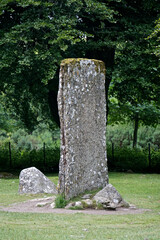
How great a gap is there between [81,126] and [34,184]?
3.05 metres

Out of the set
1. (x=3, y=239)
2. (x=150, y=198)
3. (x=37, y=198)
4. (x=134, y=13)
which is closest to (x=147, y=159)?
(x=134, y=13)

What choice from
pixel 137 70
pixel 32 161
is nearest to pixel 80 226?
pixel 137 70

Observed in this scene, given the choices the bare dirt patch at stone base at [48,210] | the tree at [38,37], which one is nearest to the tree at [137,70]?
the tree at [38,37]

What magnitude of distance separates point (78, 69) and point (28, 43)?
830 cm

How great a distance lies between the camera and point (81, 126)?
35.1ft

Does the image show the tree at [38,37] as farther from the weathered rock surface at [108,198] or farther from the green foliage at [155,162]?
the weathered rock surface at [108,198]

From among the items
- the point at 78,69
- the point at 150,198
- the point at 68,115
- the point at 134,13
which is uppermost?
the point at 134,13

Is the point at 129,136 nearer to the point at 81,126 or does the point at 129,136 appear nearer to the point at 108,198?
the point at 81,126

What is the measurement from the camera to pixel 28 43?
1859 centimetres

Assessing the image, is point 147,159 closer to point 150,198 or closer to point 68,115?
point 150,198

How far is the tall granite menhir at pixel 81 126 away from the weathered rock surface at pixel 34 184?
2373mm

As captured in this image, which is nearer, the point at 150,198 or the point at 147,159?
the point at 150,198

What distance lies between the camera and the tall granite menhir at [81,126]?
10.4 meters

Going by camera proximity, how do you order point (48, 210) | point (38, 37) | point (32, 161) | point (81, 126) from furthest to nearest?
point (32, 161)
point (38, 37)
point (81, 126)
point (48, 210)
